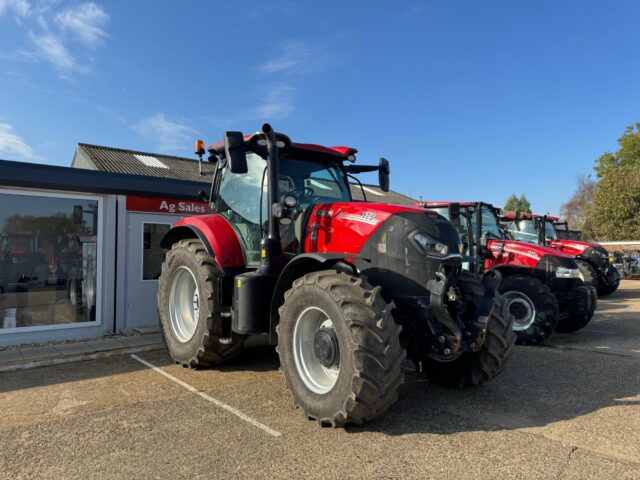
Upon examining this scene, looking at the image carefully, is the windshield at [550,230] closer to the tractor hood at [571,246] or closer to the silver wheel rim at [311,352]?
the tractor hood at [571,246]

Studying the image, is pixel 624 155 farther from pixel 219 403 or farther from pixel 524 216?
pixel 219 403

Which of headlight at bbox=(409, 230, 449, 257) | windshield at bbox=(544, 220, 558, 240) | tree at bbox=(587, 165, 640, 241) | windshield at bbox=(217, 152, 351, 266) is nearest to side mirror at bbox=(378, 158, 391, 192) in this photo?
windshield at bbox=(217, 152, 351, 266)

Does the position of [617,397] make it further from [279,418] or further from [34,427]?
[34,427]

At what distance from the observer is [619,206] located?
27734 mm

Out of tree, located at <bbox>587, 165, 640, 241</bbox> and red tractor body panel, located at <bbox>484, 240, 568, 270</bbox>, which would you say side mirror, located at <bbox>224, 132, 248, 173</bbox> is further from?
tree, located at <bbox>587, 165, 640, 241</bbox>

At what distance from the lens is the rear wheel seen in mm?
6695

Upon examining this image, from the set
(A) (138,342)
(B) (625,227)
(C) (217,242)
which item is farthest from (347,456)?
(B) (625,227)

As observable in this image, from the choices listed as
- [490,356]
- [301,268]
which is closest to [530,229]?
[490,356]

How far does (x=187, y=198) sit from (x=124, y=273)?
170cm

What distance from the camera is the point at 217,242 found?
510 cm

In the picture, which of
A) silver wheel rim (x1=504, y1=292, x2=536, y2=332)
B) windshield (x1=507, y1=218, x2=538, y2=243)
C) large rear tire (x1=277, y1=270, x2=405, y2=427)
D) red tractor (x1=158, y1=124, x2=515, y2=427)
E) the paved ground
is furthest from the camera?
windshield (x1=507, y1=218, x2=538, y2=243)

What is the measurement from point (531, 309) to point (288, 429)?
15.9 ft

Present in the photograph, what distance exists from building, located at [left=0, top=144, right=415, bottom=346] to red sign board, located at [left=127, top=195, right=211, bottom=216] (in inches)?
0.7

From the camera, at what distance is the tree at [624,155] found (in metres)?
38.2
